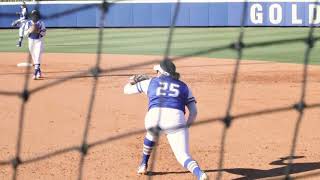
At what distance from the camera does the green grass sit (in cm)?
1717

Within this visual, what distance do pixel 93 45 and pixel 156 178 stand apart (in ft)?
50.9

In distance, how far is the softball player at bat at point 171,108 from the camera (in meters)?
5.23

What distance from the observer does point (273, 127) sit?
26.2 feet

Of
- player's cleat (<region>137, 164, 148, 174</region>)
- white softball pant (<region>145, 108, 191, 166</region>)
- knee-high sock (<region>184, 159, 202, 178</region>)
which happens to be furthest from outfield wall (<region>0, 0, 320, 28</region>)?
knee-high sock (<region>184, 159, 202, 178</region>)

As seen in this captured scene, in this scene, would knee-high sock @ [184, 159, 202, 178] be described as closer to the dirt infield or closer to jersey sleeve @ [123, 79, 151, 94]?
the dirt infield

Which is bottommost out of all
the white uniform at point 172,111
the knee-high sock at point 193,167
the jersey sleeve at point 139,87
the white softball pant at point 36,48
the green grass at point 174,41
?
the knee-high sock at point 193,167

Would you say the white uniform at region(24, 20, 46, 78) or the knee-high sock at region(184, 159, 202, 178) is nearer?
the knee-high sock at region(184, 159, 202, 178)

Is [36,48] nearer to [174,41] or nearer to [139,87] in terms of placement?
[139,87]

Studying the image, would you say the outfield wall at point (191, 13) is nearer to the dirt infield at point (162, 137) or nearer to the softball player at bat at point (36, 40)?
the dirt infield at point (162, 137)

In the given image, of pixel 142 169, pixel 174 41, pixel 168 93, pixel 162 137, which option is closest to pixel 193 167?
pixel 168 93

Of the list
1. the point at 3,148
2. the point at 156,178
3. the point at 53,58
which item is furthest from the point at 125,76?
the point at 156,178

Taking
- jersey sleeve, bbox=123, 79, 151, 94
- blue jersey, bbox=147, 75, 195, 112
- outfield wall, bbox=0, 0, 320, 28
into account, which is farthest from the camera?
outfield wall, bbox=0, 0, 320, 28

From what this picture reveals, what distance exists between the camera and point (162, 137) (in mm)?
7316

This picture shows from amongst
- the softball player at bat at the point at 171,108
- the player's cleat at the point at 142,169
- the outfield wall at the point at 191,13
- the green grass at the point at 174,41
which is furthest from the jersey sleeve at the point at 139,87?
the outfield wall at the point at 191,13
